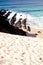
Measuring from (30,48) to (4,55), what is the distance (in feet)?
3.71

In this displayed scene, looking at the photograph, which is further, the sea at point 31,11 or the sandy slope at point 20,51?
the sea at point 31,11

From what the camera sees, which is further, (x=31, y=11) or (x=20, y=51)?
(x=31, y=11)

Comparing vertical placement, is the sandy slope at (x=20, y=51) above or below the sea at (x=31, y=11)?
above

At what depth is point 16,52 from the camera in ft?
22.0

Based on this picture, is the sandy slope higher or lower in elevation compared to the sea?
higher

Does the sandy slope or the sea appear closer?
the sandy slope

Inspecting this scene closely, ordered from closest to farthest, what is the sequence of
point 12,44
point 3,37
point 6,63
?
point 6,63 < point 12,44 < point 3,37

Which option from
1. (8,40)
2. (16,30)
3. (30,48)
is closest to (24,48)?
(30,48)

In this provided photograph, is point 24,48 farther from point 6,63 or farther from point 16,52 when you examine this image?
point 6,63

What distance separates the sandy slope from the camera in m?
6.08

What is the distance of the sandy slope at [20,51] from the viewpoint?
6.08m

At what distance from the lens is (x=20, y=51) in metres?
6.82

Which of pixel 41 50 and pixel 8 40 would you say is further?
pixel 8 40

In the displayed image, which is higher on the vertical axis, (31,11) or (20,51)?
(20,51)
